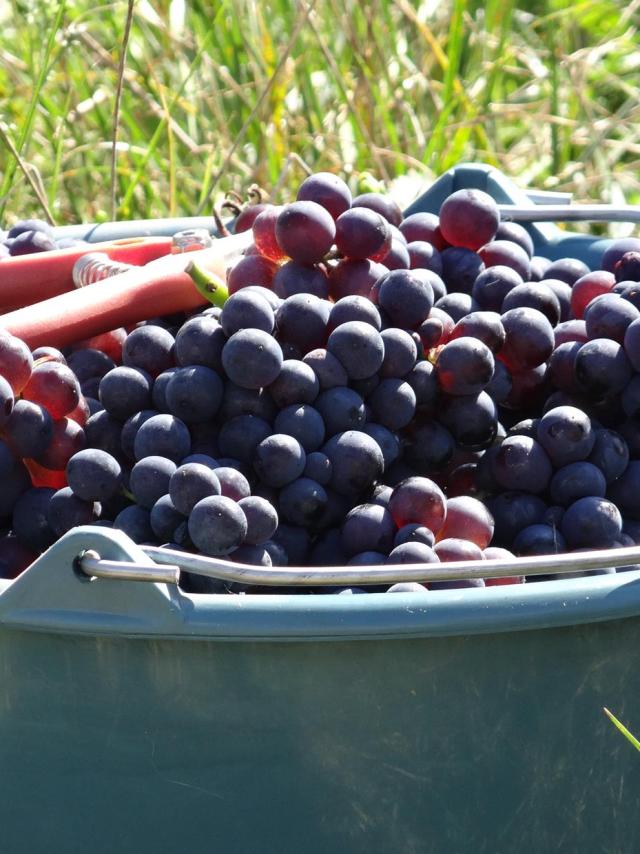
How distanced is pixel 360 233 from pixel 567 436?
278 millimetres

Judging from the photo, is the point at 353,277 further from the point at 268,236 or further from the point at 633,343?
the point at 633,343

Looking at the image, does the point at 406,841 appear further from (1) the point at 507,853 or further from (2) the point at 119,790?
→ (2) the point at 119,790

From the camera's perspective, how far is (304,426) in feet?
3.23

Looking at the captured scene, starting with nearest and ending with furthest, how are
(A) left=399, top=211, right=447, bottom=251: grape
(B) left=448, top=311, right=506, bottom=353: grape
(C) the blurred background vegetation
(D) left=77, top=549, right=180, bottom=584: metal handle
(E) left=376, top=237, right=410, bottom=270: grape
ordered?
(D) left=77, top=549, right=180, bottom=584: metal handle → (B) left=448, top=311, right=506, bottom=353: grape → (E) left=376, top=237, right=410, bottom=270: grape → (A) left=399, top=211, right=447, bottom=251: grape → (C) the blurred background vegetation

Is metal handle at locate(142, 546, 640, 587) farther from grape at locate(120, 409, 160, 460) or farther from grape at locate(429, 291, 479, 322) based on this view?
grape at locate(429, 291, 479, 322)

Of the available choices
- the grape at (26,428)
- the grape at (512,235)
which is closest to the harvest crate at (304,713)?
the grape at (26,428)

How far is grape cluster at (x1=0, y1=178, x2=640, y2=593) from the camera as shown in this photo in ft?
3.13

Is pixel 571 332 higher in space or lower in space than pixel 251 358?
lower

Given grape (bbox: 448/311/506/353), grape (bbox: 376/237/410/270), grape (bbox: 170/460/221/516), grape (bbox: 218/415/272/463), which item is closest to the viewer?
grape (bbox: 170/460/221/516)

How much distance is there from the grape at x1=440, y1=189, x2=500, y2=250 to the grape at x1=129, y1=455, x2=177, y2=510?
0.49 m

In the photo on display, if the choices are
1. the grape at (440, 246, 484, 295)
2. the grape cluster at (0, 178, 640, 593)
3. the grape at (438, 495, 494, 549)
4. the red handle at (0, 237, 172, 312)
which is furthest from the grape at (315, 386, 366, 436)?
the red handle at (0, 237, 172, 312)

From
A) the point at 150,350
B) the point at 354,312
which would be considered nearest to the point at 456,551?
the point at 354,312

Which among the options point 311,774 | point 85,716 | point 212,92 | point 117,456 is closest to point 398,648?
point 311,774

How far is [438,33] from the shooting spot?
108 inches
